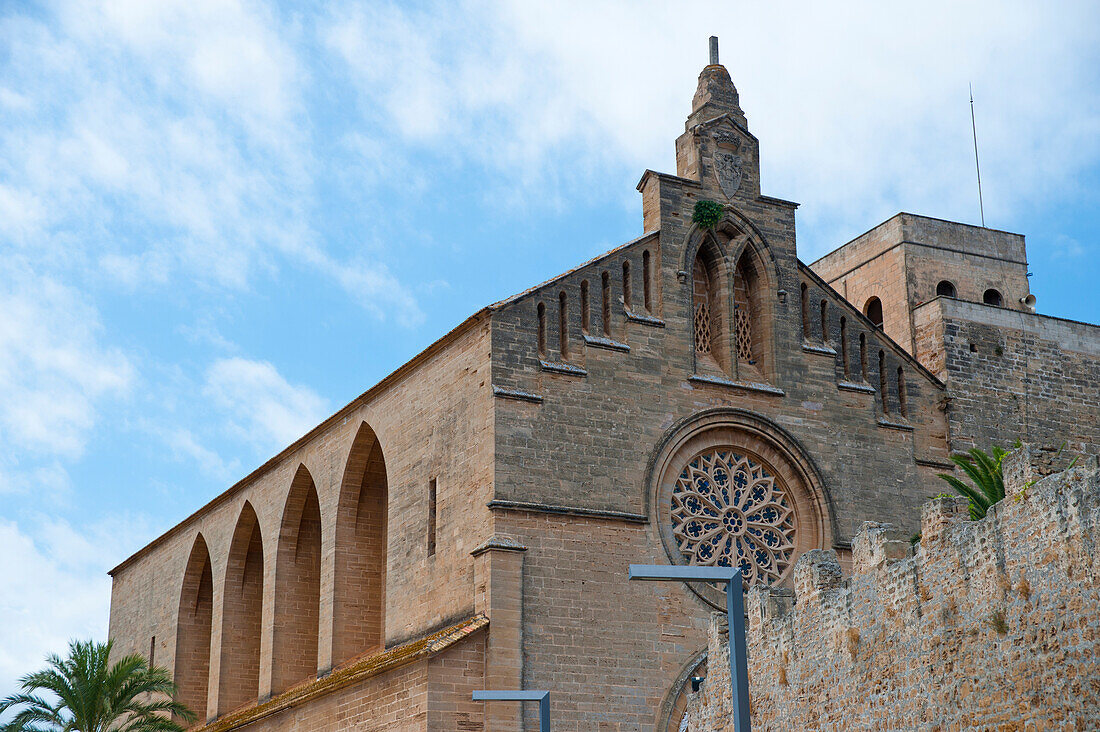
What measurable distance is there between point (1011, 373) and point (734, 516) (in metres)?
6.74

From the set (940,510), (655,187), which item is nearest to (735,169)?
(655,187)

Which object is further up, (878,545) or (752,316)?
(752,316)

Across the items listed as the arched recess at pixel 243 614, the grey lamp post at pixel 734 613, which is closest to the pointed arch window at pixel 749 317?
the arched recess at pixel 243 614

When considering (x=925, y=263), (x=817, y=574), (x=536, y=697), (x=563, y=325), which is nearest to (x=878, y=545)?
(x=817, y=574)

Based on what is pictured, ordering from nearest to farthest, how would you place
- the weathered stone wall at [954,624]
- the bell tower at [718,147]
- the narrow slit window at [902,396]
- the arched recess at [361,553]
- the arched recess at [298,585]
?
1. the weathered stone wall at [954,624]
2. the bell tower at [718,147]
3. the narrow slit window at [902,396]
4. the arched recess at [361,553]
5. the arched recess at [298,585]

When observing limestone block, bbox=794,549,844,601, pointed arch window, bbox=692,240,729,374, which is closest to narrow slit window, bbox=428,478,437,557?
pointed arch window, bbox=692,240,729,374

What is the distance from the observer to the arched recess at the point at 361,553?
27.5m

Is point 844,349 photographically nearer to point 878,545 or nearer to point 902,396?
point 902,396

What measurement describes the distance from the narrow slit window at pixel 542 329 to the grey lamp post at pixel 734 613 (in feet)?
36.9

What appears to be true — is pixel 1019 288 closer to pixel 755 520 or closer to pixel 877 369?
pixel 877 369

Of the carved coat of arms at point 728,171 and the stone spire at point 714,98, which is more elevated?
the stone spire at point 714,98

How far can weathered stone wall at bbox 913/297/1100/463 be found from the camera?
2691 cm

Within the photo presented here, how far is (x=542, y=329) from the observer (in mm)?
23828

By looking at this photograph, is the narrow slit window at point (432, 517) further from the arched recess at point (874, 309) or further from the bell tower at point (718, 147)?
the arched recess at point (874, 309)
